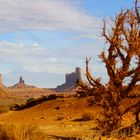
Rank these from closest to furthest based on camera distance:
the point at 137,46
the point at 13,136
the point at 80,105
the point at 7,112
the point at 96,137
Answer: the point at 13,136
the point at 96,137
the point at 137,46
the point at 80,105
the point at 7,112

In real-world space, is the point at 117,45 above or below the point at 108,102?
above

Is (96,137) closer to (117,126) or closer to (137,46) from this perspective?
(117,126)

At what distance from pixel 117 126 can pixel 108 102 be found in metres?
1.19

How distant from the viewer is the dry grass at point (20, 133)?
17.1m

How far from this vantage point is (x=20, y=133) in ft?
56.7

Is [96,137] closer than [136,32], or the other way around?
[96,137]

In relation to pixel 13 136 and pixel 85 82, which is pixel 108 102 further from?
pixel 13 136

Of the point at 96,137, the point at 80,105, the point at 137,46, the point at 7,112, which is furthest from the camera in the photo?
the point at 7,112

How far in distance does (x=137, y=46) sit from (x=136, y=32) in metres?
0.79

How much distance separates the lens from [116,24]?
23203mm

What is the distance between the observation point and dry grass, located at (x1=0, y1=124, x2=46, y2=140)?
17.1 metres

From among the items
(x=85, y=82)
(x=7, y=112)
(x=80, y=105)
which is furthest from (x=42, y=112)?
(x=85, y=82)

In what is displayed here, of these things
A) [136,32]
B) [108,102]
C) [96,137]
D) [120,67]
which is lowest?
[96,137]

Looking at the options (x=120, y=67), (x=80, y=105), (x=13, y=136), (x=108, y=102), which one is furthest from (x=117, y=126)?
Answer: (x=80, y=105)
